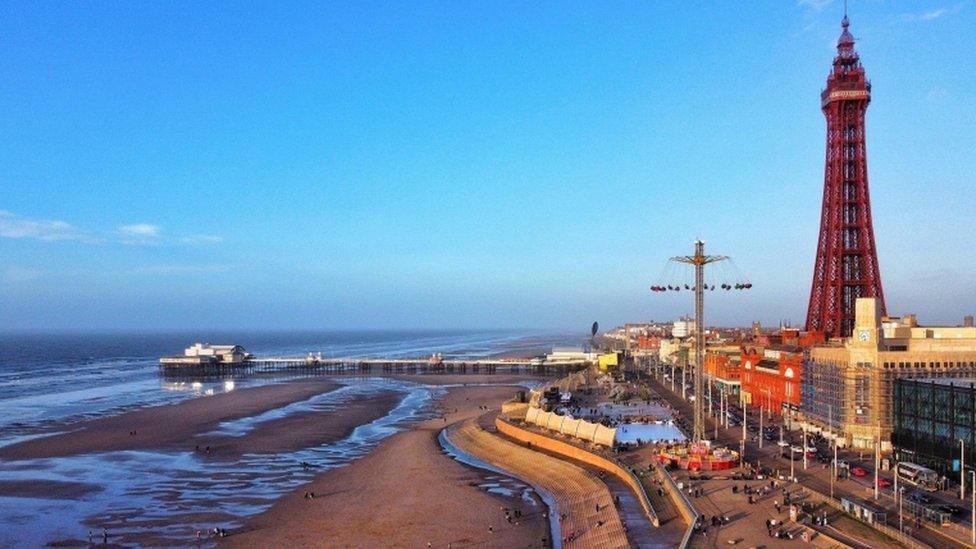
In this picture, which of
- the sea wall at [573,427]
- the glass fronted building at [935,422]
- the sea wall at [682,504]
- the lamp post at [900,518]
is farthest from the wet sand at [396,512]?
the glass fronted building at [935,422]

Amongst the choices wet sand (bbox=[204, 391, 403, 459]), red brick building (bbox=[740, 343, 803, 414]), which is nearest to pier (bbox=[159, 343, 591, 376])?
wet sand (bbox=[204, 391, 403, 459])

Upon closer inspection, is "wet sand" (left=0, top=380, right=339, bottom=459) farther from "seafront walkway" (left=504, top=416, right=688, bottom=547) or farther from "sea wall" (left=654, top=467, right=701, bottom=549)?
"sea wall" (left=654, top=467, right=701, bottom=549)

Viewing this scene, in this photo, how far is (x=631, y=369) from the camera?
143875mm

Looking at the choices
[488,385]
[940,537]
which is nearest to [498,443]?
[940,537]

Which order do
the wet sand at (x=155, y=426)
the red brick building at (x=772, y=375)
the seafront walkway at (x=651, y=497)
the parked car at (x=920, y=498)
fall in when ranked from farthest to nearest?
1. the red brick building at (x=772, y=375)
2. the wet sand at (x=155, y=426)
3. the parked car at (x=920, y=498)
4. the seafront walkway at (x=651, y=497)

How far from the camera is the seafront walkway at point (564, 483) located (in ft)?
128

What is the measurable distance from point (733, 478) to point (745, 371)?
49769mm

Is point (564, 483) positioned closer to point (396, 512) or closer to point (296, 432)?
point (396, 512)

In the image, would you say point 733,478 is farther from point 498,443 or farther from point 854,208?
point 854,208

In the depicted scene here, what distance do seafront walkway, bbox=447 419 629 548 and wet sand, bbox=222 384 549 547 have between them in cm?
191

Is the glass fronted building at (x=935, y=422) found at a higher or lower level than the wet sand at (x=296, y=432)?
higher

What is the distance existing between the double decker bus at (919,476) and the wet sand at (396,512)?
20.0 meters

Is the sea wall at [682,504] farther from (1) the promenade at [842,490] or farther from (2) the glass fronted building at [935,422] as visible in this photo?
(2) the glass fronted building at [935,422]

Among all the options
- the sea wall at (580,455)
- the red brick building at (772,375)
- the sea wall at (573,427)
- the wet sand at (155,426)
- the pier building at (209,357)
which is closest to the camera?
the sea wall at (580,455)
